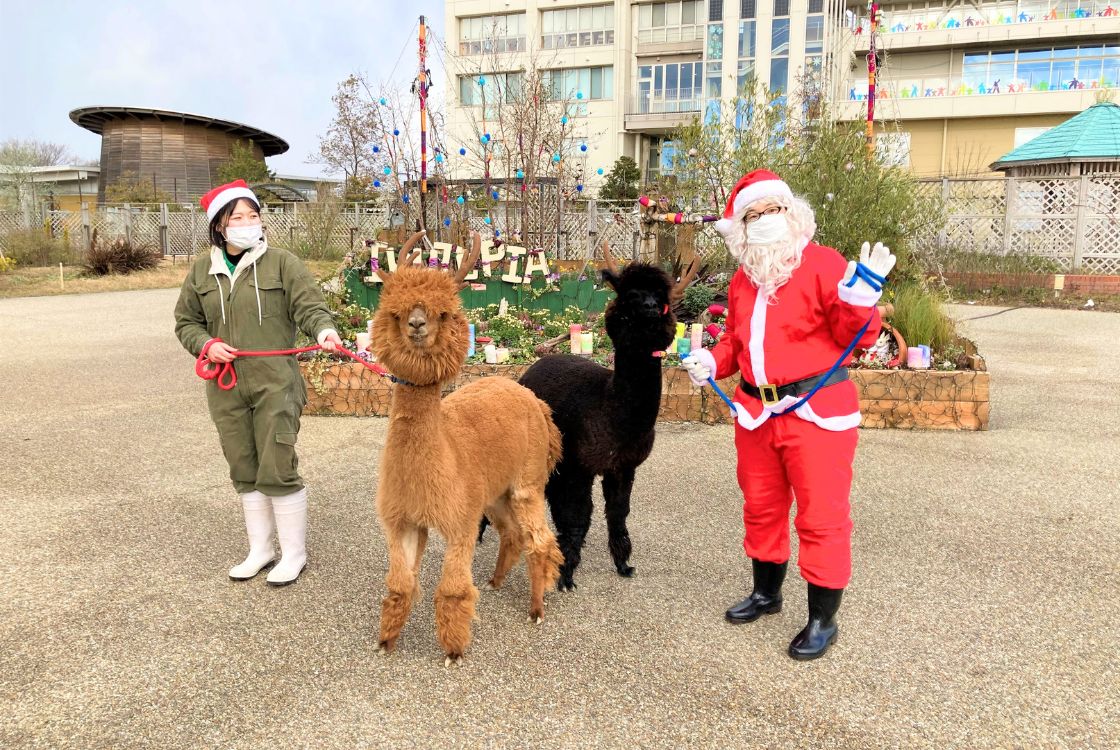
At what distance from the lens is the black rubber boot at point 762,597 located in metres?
3.60

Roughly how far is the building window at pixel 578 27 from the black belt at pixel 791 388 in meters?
36.3

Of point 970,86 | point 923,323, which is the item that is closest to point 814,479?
point 923,323

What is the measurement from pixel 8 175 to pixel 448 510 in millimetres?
42222

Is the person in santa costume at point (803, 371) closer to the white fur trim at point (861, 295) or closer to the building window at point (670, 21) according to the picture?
the white fur trim at point (861, 295)

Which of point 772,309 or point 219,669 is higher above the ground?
point 772,309

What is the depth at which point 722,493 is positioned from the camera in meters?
5.39

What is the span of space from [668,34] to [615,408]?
117 ft

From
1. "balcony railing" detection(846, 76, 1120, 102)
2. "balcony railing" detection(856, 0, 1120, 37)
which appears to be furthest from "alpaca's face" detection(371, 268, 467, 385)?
"balcony railing" detection(856, 0, 1120, 37)

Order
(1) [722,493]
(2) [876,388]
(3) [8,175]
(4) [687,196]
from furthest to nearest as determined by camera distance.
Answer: (3) [8,175] → (4) [687,196] → (2) [876,388] → (1) [722,493]

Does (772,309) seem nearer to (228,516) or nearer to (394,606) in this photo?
(394,606)

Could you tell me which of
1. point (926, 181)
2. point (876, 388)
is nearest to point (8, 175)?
point (926, 181)

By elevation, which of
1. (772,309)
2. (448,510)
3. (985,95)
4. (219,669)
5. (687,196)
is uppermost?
(985,95)

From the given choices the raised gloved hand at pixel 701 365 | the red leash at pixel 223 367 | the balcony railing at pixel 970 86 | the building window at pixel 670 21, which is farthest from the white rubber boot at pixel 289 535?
the building window at pixel 670 21

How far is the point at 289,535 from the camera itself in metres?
4.02
